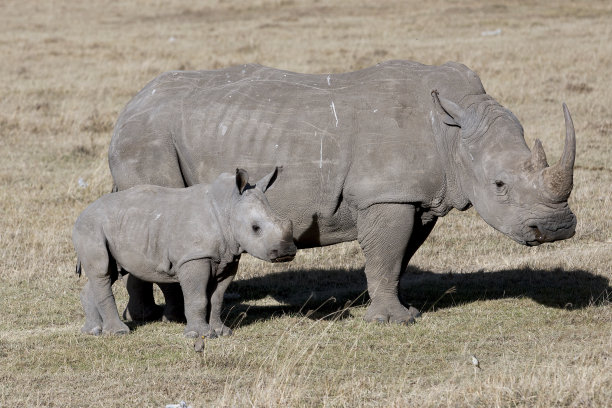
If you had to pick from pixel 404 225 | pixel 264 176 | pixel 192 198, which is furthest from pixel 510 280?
pixel 192 198

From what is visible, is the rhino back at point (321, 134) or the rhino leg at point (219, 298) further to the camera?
the rhino back at point (321, 134)

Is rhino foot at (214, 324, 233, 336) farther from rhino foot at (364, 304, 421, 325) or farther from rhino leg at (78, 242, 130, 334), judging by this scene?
rhino foot at (364, 304, 421, 325)

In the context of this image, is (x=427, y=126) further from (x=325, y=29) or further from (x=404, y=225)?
(x=325, y=29)

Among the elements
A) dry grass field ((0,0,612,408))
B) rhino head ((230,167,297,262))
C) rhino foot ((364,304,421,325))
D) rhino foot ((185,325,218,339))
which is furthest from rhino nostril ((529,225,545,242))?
rhino foot ((185,325,218,339))

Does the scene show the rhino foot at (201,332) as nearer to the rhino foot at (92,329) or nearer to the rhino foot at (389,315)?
the rhino foot at (92,329)

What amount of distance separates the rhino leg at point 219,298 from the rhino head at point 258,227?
37 cm

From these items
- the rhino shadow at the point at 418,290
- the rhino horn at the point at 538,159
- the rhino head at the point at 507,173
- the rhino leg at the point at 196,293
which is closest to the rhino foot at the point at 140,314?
the rhino shadow at the point at 418,290

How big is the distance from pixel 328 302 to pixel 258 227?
208 cm

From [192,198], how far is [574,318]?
3.58 m

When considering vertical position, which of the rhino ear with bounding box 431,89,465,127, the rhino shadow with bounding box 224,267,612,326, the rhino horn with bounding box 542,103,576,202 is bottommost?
the rhino shadow with bounding box 224,267,612,326

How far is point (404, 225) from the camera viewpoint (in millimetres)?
8477

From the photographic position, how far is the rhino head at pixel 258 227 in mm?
7766

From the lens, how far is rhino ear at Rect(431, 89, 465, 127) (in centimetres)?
839

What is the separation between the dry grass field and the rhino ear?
181 cm
